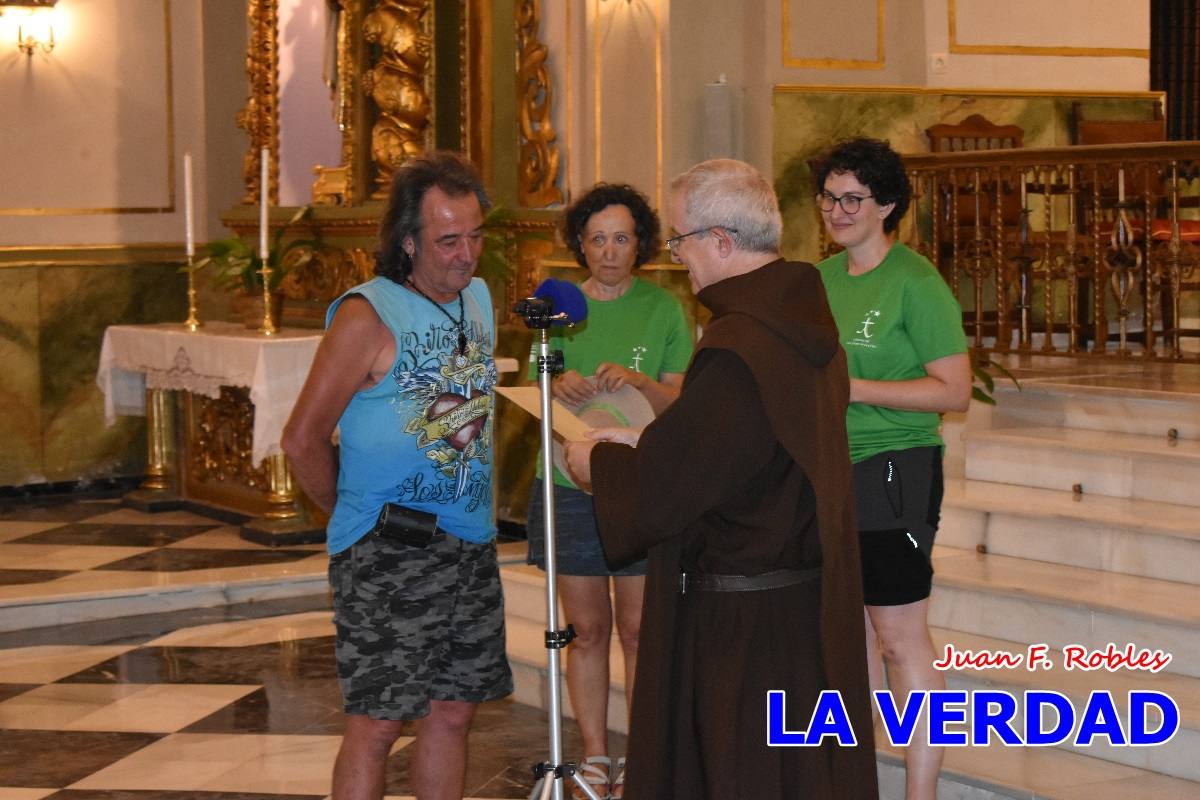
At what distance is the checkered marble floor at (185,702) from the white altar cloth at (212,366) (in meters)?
0.70

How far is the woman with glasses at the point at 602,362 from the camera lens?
4.29m

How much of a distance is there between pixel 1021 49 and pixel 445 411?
7.09 meters

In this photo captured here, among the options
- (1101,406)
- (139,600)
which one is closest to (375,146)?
(139,600)

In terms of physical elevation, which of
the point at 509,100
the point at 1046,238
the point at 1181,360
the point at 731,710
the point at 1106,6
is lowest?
the point at 731,710

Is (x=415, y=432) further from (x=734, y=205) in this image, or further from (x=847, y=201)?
(x=847, y=201)

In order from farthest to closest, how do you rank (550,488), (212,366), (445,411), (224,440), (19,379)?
1. (19,379)
2. (224,440)
3. (212,366)
4. (445,411)
5. (550,488)

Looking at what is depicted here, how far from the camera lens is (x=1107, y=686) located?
15.3 feet

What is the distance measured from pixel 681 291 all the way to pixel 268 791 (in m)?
3.28

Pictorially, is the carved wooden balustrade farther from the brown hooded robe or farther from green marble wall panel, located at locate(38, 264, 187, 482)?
green marble wall panel, located at locate(38, 264, 187, 482)

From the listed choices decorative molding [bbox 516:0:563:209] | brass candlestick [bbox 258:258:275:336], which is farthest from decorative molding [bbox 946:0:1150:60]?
brass candlestick [bbox 258:258:275:336]

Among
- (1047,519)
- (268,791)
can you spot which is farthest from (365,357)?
(1047,519)

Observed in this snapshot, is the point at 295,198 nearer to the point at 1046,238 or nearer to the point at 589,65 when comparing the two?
the point at 589,65

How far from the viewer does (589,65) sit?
25.3 ft

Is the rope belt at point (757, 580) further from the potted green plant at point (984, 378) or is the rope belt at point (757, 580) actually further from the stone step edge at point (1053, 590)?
the potted green plant at point (984, 378)
